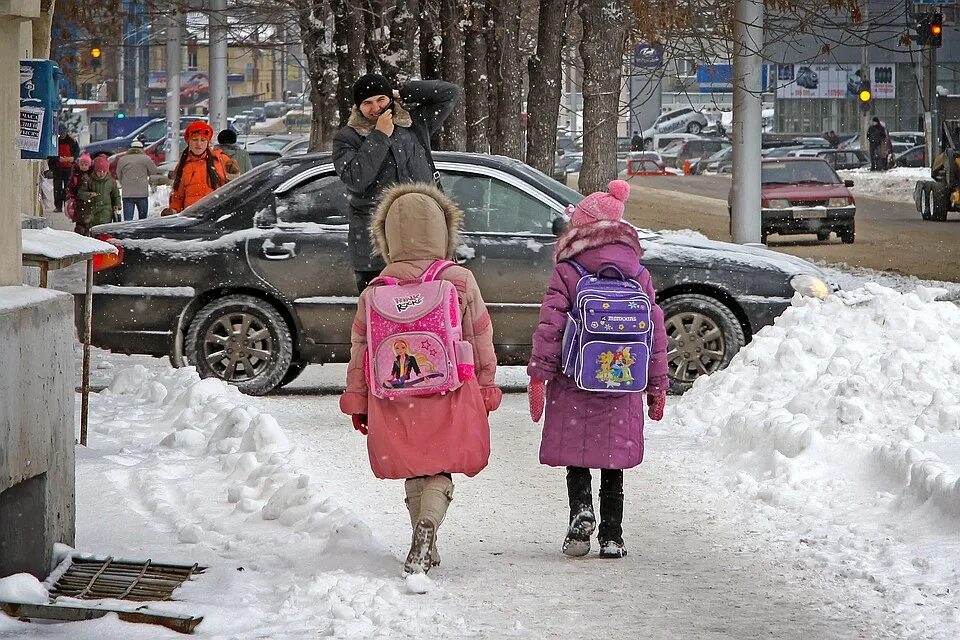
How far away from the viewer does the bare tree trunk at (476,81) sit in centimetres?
1793

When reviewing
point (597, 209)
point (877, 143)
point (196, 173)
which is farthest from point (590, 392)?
point (877, 143)

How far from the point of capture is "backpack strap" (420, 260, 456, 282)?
5.69 metres

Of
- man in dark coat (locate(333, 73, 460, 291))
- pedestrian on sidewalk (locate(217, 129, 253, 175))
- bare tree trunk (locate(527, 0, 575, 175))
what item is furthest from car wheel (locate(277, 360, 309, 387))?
bare tree trunk (locate(527, 0, 575, 175))

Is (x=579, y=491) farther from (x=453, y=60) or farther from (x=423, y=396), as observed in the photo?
(x=453, y=60)

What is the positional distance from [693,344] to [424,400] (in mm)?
5093

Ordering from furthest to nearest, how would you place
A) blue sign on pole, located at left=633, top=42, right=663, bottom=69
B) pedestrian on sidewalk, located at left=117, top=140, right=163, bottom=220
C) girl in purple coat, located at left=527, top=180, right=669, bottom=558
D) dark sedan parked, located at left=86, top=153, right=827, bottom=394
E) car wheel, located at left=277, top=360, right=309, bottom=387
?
pedestrian on sidewalk, located at left=117, top=140, right=163, bottom=220, blue sign on pole, located at left=633, top=42, right=663, bottom=69, car wheel, located at left=277, top=360, right=309, bottom=387, dark sedan parked, located at left=86, top=153, right=827, bottom=394, girl in purple coat, located at left=527, top=180, right=669, bottom=558

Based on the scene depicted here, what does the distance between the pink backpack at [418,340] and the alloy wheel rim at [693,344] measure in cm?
498

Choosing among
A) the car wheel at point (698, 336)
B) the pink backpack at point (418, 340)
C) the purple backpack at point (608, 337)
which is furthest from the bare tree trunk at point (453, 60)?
the pink backpack at point (418, 340)

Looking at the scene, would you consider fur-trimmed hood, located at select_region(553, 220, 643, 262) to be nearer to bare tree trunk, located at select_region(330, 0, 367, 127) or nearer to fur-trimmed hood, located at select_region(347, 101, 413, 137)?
fur-trimmed hood, located at select_region(347, 101, 413, 137)

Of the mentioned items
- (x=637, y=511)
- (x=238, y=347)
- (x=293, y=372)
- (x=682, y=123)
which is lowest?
(x=637, y=511)

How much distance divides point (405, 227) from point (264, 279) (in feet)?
15.9

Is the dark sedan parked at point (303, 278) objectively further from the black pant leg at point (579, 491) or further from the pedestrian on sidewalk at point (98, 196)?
the pedestrian on sidewalk at point (98, 196)

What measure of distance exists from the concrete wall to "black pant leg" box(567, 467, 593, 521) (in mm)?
1872

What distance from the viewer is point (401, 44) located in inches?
662
